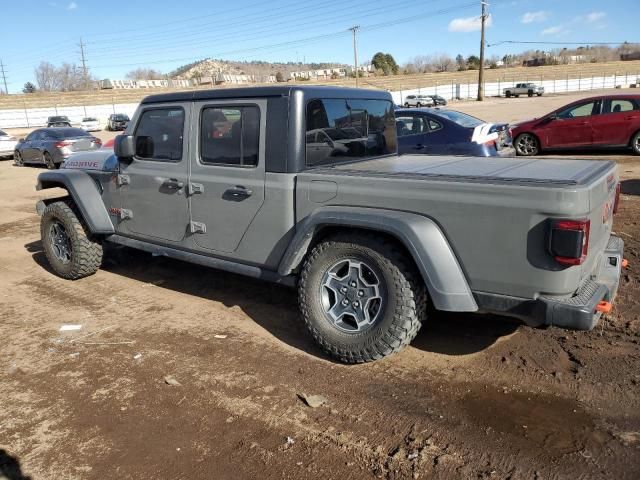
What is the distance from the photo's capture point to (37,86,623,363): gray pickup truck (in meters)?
3.00

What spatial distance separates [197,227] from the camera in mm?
4457

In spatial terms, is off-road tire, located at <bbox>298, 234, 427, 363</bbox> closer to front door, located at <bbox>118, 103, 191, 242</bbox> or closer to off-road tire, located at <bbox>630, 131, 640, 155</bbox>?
front door, located at <bbox>118, 103, 191, 242</bbox>

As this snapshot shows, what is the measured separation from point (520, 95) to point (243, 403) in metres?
62.3

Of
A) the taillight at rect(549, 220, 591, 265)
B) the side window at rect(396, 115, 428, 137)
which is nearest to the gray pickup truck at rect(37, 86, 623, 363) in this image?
the taillight at rect(549, 220, 591, 265)

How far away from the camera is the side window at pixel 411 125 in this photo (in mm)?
10258

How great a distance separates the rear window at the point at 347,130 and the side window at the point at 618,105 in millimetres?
10187

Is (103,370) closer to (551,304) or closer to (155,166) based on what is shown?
(155,166)

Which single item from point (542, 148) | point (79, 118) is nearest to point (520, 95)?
point (79, 118)

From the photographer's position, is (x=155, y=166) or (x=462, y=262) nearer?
(x=462, y=262)

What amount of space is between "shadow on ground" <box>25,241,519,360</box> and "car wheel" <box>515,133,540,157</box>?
1059 centimetres

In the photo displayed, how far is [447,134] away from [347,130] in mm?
6023

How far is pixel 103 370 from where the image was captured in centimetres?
386

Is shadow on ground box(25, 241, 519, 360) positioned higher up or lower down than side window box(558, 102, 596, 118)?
lower down

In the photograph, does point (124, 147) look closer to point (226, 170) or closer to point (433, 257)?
point (226, 170)
